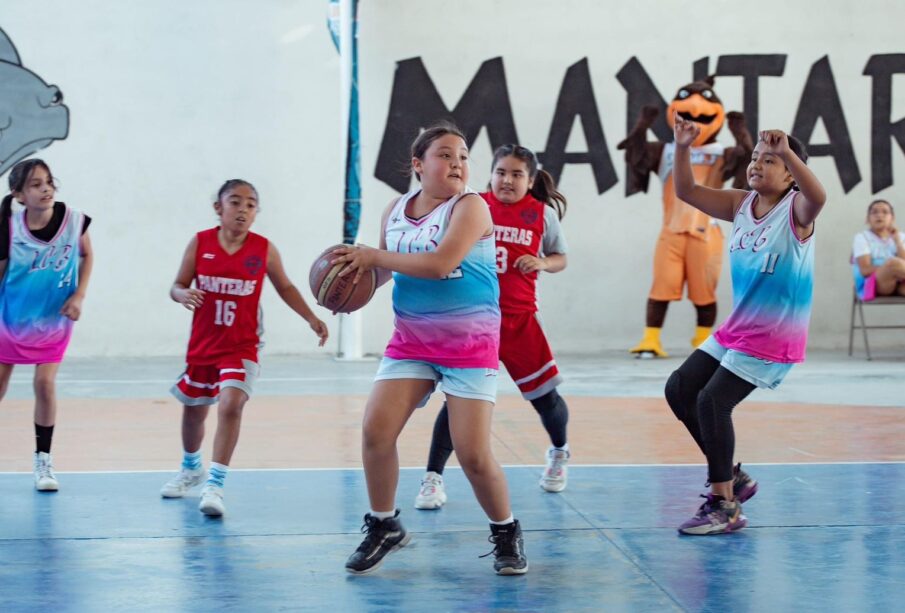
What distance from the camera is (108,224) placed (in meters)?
12.4

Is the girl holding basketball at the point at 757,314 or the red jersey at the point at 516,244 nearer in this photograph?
the girl holding basketball at the point at 757,314

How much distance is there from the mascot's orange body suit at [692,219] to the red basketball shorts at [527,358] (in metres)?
6.37

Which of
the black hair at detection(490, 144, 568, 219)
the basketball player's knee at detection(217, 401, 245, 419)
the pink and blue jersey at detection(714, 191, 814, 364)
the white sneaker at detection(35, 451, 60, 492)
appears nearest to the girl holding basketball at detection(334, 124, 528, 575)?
the pink and blue jersey at detection(714, 191, 814, 364)

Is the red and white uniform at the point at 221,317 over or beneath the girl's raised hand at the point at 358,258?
beneath

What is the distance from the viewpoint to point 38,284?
6273 millimetres

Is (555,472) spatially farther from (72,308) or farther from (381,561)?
(72,308)

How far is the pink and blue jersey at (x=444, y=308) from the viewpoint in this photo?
451cm

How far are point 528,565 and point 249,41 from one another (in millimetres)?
8879

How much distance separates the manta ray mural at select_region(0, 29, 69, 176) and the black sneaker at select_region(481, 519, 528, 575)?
9.06 m

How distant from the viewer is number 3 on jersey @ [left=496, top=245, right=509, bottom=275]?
608 cm

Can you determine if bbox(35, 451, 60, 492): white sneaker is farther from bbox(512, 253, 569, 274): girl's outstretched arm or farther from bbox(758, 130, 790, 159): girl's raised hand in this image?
bbox(758, 130, 790, 159): girl's raised hand

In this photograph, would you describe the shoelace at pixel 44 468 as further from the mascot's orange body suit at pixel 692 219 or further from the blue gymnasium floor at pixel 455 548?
the mascot's orange body suit at pixel 692 219

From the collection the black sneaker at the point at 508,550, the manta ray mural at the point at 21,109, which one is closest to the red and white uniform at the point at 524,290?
the black sneaker at the point at 508,550

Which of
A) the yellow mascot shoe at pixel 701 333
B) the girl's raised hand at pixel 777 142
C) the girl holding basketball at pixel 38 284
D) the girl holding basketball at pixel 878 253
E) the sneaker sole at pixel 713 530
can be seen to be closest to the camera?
the girl's raised hand at pixel 777 142
